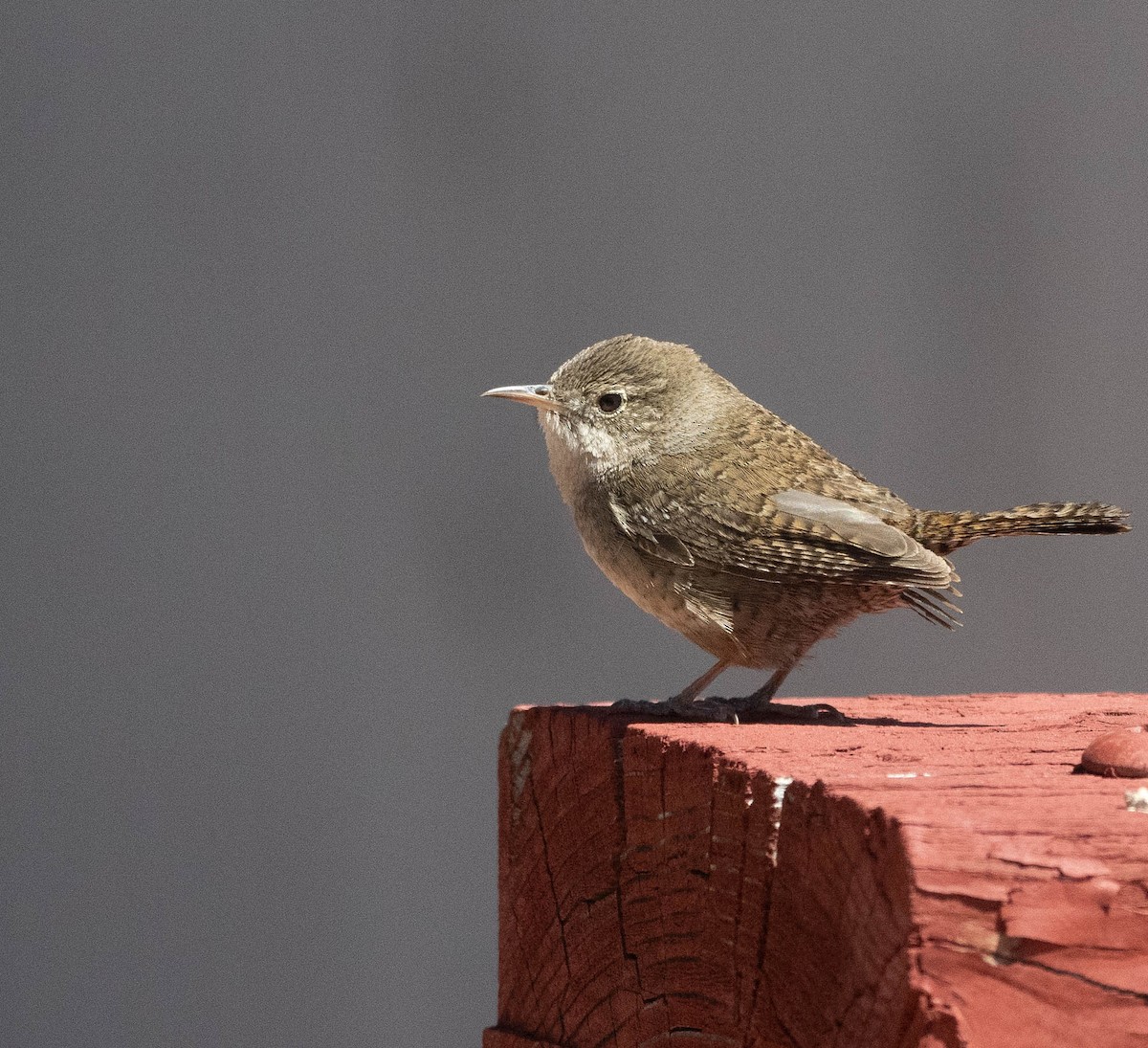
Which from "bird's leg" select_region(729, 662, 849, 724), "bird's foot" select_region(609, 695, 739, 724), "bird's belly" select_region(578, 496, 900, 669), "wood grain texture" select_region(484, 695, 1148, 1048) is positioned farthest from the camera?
"bird's belly" select_region(578, 496, 900, 669)

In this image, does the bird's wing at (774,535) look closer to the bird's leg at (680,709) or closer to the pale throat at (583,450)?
the pale throat at (583,450)

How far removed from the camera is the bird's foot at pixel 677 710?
9.02 ft

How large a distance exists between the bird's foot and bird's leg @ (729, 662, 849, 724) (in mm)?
109

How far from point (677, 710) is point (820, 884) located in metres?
1.10

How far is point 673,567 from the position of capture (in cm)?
311

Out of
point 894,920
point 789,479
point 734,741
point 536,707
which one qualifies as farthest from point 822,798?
point 789,479

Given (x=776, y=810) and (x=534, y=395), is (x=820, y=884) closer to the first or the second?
(x=776, y=810)

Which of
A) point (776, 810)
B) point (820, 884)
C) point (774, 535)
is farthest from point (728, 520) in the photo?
point (820, 884)

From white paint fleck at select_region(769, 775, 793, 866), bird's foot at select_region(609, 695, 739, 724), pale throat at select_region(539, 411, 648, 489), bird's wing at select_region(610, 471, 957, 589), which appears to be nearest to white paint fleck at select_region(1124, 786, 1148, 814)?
white paint fleck at select_region(769, 775, 793, 866)

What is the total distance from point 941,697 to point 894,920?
1.91 meters

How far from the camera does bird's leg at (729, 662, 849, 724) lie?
9.65 ft

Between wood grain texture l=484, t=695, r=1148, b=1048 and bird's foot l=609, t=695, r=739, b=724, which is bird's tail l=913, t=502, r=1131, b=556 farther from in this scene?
bird's foot l=609, t=695, r=739, b=724

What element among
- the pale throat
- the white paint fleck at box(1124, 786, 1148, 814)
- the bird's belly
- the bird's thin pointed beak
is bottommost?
the white paint fleck at box(1124, 786, 1148, 814)

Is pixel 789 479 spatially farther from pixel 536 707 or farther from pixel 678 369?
pixel 536 707
